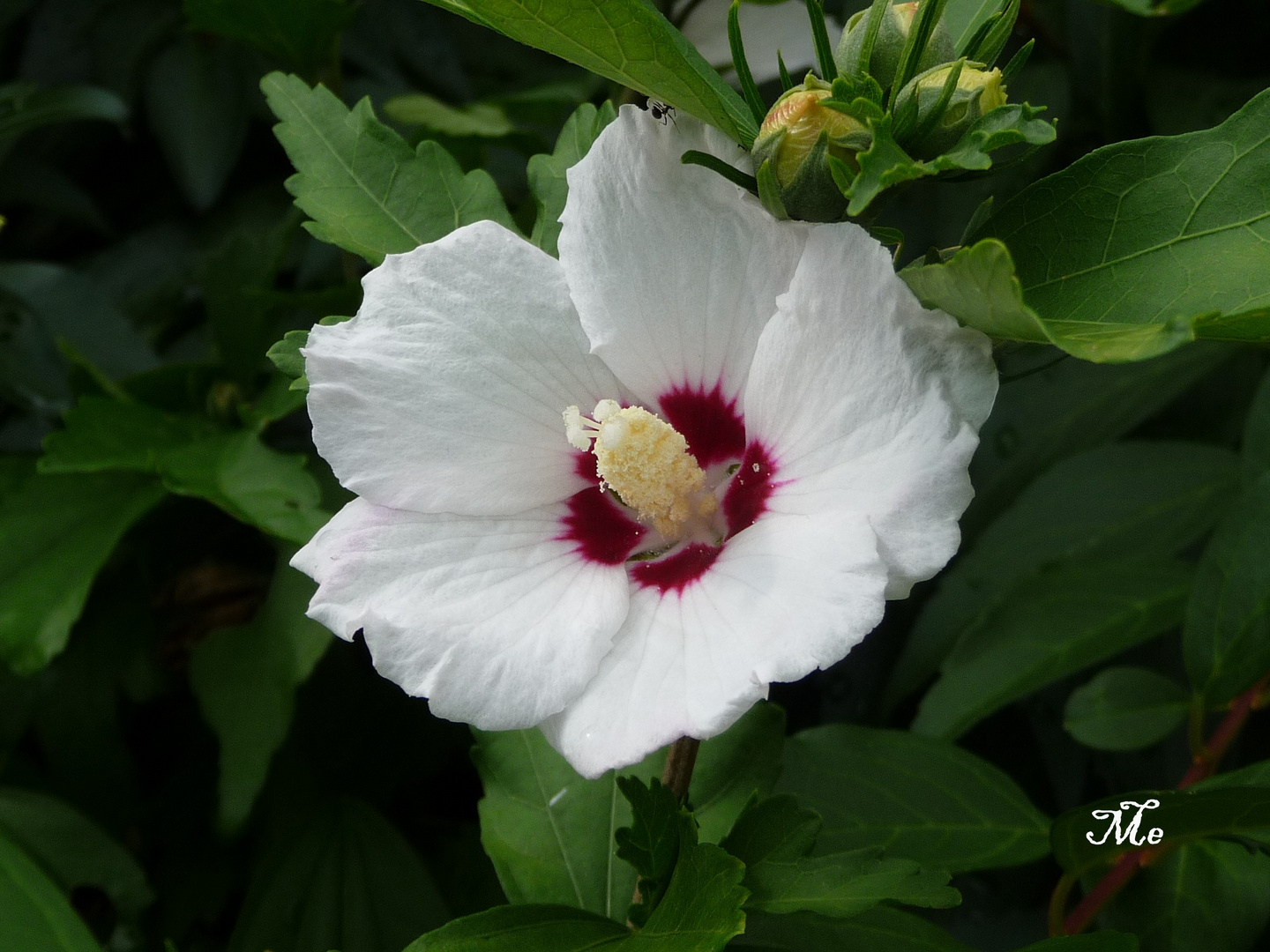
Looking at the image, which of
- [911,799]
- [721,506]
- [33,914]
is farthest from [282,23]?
[911,799]

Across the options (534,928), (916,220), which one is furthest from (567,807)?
(916,220)

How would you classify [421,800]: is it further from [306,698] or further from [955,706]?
[955,706]

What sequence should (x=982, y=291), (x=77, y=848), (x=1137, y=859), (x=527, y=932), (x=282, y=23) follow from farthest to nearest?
1. (x=282, y=23)
2. (x=77, y=848)
3. (x=1137, y=859)
4. (x=527, y=932)
5. (x=982, y=291)

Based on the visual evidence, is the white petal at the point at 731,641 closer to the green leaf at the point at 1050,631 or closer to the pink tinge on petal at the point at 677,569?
the pink tinge on petal at the point at 677,569

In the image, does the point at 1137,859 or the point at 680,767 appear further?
the point at 1137,859

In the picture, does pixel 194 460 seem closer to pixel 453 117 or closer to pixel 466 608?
pixel 453 117

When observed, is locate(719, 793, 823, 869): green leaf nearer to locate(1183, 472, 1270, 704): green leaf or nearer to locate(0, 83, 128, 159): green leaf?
locate(1183, 472, 1270, 704): green leaf
